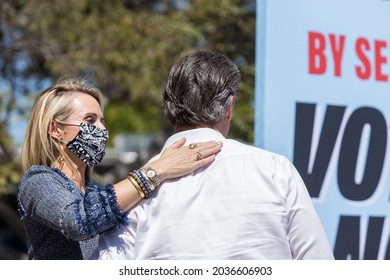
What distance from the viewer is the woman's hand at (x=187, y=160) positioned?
2236 millimetres

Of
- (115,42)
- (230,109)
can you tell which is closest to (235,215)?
(230,109)

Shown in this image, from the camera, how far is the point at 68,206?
2281 mm

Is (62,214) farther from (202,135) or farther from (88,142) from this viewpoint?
(202,135)

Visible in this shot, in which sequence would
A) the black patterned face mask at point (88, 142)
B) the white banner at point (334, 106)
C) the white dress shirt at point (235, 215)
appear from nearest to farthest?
the white dress shirt at point (235, 215) → the black patterned face mask at point (88, 142) → the white banner at point (334, 106)

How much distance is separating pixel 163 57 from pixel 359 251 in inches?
246

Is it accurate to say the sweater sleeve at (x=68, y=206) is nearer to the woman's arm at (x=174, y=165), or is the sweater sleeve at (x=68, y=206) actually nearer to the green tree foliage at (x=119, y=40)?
the woman's arm at (x=174, y=165)

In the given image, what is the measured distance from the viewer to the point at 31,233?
248cm

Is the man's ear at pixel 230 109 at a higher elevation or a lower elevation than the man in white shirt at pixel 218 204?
higher

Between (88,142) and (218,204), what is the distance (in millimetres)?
572

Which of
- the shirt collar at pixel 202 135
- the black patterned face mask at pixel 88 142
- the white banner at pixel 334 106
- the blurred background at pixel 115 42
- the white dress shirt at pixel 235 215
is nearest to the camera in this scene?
the white dress shirt at pixel 235 215

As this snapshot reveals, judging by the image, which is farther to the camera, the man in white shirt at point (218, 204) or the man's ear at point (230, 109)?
the man's ear at point (230, 109)

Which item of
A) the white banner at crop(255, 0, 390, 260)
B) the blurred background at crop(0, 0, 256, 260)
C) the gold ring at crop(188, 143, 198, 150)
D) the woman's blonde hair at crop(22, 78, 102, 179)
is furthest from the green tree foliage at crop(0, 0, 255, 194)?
the gold ring at crop(188, 143, 198, 150)

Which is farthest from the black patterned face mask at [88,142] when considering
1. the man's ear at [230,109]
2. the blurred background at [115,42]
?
the blurred background at [115,42]

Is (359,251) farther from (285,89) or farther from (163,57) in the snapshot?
(163,57)
